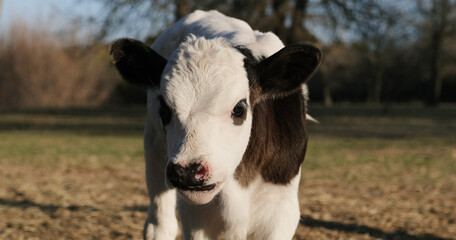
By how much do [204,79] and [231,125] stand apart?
304mm

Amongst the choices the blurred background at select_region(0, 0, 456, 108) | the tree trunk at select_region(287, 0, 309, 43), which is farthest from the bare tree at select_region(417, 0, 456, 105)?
Result: the tree trunk at select_region(287, 0, 309, 43)

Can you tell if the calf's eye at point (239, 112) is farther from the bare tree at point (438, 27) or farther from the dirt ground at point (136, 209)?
the bare tree at point (438, 27)

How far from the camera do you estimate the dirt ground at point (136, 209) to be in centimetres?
548

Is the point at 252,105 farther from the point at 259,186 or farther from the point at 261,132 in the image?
the point at 259,186

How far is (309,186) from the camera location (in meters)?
8.61

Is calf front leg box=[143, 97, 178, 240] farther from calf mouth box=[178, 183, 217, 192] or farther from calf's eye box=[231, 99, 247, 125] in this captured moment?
calf mouth box=[178, 183, 217, 192]

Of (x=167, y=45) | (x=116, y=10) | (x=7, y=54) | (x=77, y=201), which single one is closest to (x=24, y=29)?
(x=7, y=54)

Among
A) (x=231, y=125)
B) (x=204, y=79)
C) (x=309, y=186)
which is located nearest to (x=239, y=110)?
(x=231, y=125)

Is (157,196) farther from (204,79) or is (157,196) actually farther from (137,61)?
(204,79)

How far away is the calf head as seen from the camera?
2.65m

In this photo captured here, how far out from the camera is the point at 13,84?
33719mm

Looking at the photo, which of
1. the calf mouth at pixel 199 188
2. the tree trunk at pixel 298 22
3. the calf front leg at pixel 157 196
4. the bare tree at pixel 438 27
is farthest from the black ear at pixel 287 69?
the bare tree at pixel 438 27

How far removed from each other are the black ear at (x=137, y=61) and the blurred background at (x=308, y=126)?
2341 millimetres

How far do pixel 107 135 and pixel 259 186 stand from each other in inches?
604
